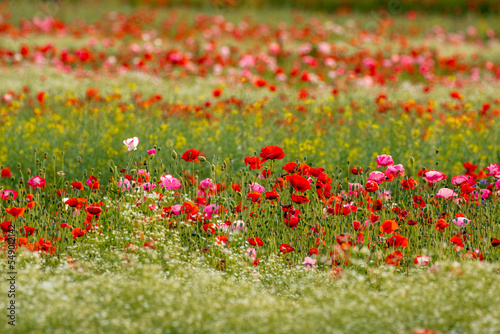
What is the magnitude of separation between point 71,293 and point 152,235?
42.7 inches

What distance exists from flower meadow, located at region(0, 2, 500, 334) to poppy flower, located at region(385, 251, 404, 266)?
0.06 ft

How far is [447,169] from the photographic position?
599 centimetres

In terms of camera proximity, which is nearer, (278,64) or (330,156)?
(330,156)

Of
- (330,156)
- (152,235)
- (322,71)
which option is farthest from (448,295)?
(322,71)

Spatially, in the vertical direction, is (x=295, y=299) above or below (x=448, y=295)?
below

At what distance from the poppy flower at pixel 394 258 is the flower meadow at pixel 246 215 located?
0.06ft

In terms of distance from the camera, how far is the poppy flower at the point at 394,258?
144 inches

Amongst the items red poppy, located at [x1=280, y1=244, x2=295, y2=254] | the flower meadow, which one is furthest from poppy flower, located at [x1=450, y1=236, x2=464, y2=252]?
red poppy, located at [x1=280, y1=244, x2=295, y2=254]

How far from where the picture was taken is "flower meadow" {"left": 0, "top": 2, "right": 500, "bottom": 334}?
3.09 meters

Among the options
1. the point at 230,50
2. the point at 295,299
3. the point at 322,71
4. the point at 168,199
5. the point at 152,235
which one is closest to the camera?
the point at 295,299

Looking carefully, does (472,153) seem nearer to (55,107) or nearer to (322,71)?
(55,107)

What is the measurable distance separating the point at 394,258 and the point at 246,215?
3.94 ft

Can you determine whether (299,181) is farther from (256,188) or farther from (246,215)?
(246,215)

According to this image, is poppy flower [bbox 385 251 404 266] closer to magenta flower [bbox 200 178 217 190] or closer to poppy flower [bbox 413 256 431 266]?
poppy flower [bbox 413 256 431 266]
